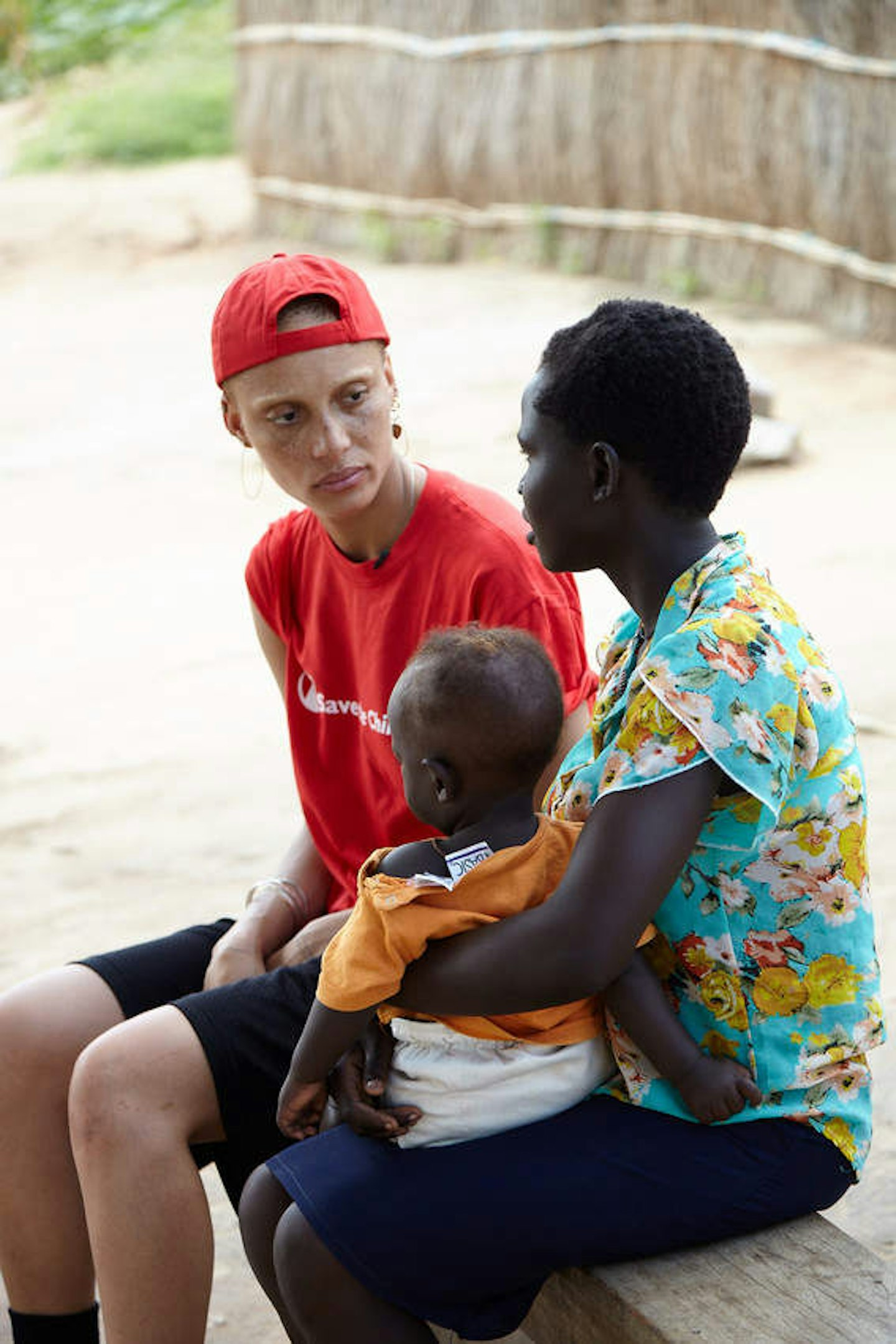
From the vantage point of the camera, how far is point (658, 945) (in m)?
1.93

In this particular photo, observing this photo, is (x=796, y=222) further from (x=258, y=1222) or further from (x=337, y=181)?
(x=258, y=1222)

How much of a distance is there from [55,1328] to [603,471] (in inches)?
52.3

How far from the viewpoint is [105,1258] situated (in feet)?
6.84

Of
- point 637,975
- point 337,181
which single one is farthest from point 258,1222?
point 337,181

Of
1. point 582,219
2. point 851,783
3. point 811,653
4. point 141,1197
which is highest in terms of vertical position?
point 811,653

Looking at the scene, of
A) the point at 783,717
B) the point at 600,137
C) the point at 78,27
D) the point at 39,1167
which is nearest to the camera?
the point at 783,717

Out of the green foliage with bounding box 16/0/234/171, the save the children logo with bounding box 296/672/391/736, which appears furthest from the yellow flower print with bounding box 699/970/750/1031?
the green foliage with bounding box 16/0/234/171

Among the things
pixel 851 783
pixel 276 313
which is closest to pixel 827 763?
pixel 851 783

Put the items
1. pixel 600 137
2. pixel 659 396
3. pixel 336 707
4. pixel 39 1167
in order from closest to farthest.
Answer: pixel 659 396
pixel 39 1167
pixel 336 707
pixel 600 137

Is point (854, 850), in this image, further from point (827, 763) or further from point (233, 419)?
point (233, 419)

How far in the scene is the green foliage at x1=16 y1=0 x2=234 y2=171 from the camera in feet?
57.9

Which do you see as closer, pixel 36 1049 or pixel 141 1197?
pixel 141 1197

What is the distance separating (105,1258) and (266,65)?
13.6 meters

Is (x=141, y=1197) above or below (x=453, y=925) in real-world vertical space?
below
